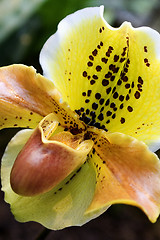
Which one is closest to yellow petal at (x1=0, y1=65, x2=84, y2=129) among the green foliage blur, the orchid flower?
the orchid flower

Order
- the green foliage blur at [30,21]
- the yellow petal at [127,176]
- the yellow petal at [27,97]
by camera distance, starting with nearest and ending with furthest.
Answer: the yellow petal at [127,176] < the yellow petal at [27,97] < the green foliage blur at [30,21]

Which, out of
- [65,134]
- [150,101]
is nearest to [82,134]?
[65,134]

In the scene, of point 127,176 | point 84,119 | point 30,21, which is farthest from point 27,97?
point 30,21

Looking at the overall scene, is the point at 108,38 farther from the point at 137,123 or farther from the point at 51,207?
the point at 51,207

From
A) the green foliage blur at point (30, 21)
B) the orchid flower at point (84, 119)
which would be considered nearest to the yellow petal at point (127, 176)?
the orchid flower at point (84, 119)

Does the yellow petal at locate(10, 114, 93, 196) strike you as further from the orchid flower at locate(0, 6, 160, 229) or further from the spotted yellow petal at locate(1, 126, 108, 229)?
the spotted yellow petal at locate(1, 126, 108, 229)

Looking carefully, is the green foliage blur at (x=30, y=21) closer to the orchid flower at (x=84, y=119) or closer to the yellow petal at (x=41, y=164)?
the orchid flower at (x=84, y=119)
